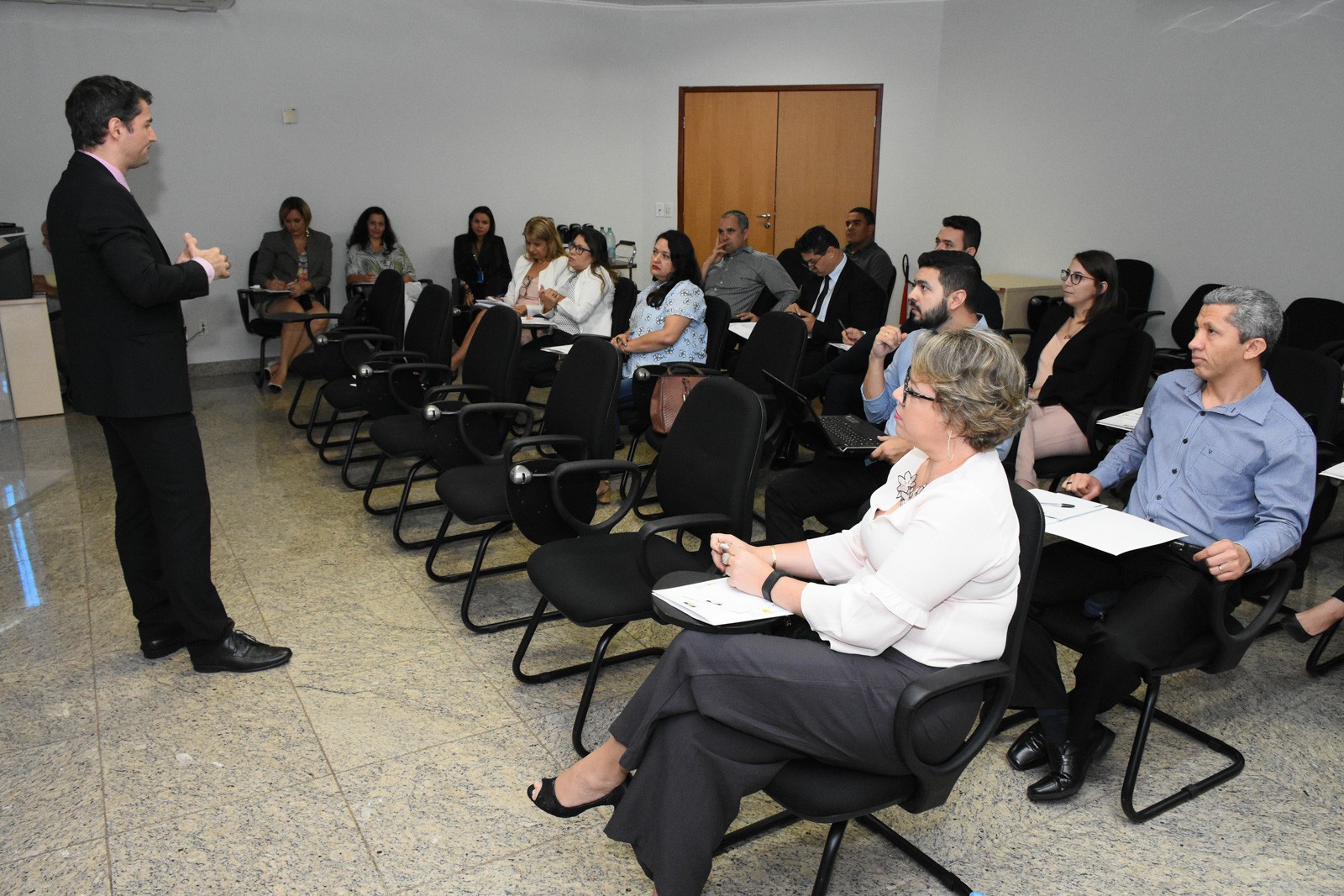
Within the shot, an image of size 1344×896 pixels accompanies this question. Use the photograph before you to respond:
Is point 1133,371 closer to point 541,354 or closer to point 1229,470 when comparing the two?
point 1229,470

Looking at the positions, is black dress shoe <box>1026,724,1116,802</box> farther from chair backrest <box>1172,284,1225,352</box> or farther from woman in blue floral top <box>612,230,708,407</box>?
chair backrest <box>1172,284,1225,352</box>

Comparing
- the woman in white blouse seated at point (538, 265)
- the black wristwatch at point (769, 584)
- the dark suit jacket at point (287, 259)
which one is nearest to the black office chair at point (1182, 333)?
the woman in white blouse seated at point (538, 265)

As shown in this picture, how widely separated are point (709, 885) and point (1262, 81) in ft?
20.4

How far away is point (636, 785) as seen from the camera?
187 cm

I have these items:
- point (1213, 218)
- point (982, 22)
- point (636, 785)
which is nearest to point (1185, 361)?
point (1213, 218)

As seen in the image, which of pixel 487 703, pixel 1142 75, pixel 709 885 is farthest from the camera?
pixel 1142 75

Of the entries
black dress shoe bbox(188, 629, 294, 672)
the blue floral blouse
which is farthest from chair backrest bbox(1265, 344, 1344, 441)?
black dress shoe bbox(188, 629, 294, 672)

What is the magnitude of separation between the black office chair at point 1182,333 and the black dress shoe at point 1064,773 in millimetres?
4133

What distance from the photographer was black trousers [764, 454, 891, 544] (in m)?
3.34

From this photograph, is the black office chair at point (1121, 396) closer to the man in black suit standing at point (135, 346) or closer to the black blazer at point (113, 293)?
the man in black suit standing at point (135, 346)

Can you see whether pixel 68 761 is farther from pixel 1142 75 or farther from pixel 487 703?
pixel 1142 75

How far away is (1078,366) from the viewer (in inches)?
156

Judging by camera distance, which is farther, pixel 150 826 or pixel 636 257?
pixel 636 257

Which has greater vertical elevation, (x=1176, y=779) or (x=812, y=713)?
(x=812, y=713)
